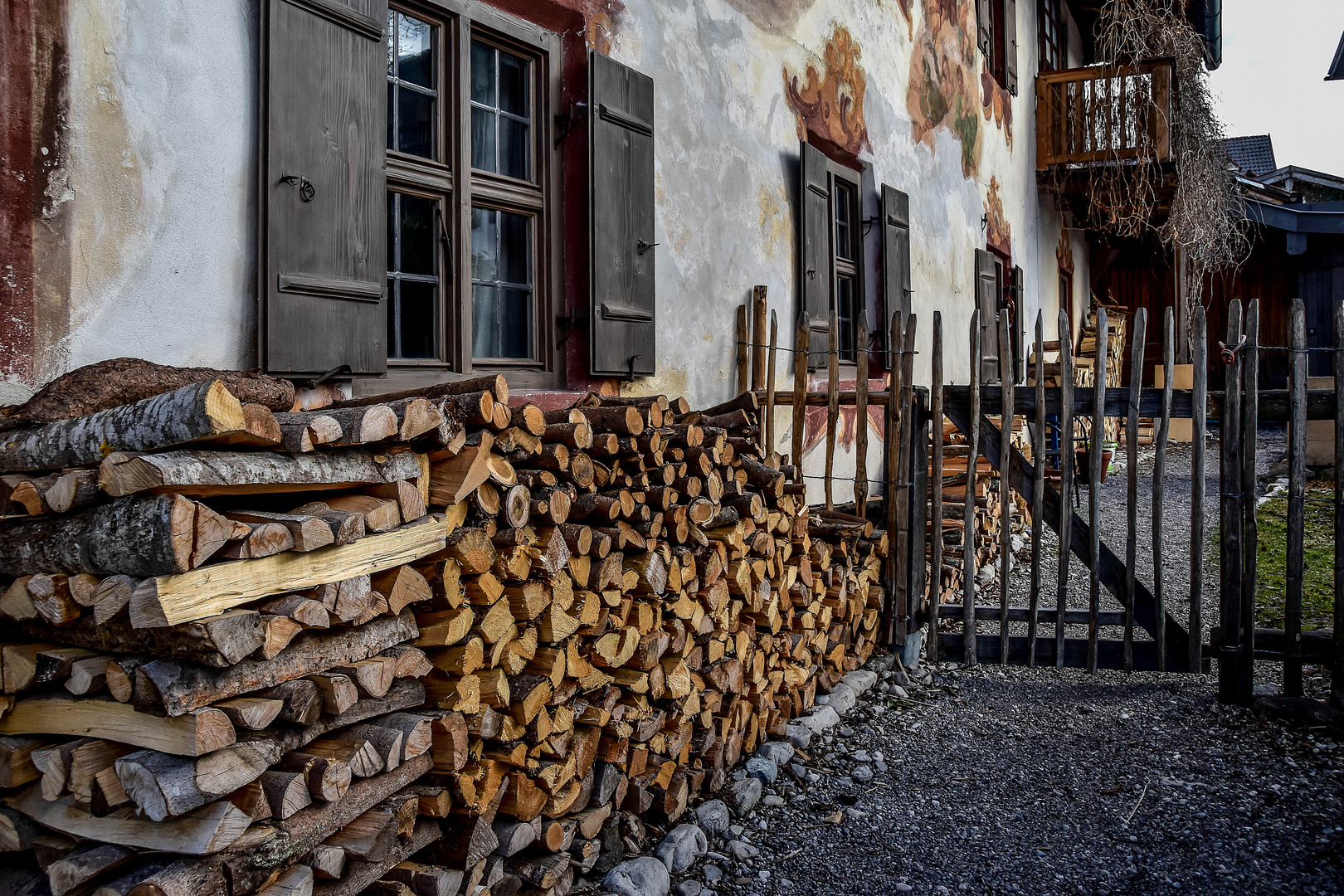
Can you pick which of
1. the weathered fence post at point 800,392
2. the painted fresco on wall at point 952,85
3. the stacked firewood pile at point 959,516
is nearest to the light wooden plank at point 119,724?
the weathered fence post at point 800,392

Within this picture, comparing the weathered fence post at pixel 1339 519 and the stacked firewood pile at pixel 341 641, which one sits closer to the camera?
the stacked firewood pile at pixel 341 641

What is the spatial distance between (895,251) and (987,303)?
3.12m

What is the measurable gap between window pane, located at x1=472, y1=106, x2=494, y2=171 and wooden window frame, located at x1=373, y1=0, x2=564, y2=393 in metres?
0.07

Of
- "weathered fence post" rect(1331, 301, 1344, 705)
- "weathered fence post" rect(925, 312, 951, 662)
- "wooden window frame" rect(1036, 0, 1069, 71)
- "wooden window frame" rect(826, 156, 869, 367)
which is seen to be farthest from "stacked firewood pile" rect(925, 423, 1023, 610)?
"wooden window frame" rect(1036, 0, 1069, 71)

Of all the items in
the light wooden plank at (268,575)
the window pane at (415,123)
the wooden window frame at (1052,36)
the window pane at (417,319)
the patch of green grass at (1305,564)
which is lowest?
the patch of green grass at (1305,564)

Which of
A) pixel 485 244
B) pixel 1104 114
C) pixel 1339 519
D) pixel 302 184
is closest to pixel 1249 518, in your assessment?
pixel 1339 519

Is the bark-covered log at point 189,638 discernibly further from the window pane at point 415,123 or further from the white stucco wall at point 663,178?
the window pane at point 415,123

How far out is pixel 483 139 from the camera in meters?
4.22

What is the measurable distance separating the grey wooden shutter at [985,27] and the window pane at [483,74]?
755cm

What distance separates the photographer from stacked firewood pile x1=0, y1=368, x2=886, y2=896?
6.06 feet

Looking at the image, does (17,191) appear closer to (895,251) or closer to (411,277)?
(411,277)

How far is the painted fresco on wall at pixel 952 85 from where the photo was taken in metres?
8.55

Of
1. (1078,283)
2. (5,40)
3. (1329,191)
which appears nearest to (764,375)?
(5,40)

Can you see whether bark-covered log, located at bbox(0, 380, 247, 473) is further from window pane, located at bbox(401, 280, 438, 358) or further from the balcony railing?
the balcony railing
